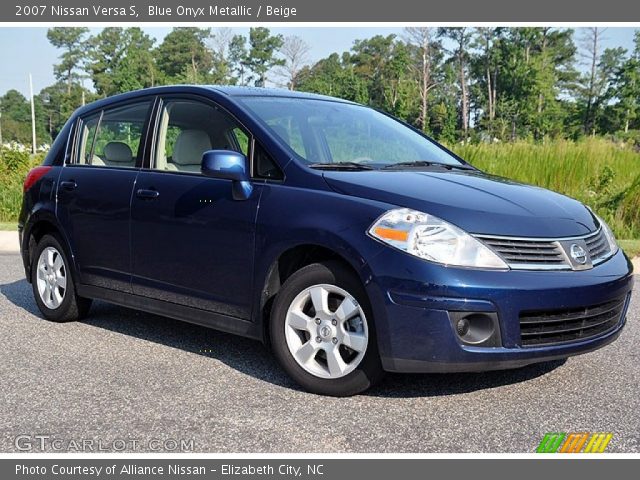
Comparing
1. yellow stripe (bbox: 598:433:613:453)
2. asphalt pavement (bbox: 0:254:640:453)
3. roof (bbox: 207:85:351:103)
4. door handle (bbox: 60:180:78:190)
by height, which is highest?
roof (bbox: 207:85:351:103)

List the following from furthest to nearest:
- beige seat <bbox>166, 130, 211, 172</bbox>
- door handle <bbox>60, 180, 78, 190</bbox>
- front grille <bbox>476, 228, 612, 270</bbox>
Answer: door handle <bbox>60, 180, 78, 190</bbox> → beige seat <bbox>166, 130, 211, 172</bbox> → front grille <bbox>476, 228, 612, 270</bbox>

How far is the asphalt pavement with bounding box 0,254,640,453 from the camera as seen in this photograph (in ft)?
11.4

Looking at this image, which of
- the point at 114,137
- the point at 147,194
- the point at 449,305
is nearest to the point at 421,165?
the point at 449,305

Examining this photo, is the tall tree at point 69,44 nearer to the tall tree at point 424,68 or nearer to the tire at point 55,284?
the tall tree at point 424,68

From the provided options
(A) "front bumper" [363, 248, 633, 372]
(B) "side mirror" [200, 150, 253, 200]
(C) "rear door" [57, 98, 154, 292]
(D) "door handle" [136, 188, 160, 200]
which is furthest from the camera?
(C) "rear door" [57, 98, 154, 292]

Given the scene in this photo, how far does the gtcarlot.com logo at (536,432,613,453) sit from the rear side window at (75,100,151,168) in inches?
127

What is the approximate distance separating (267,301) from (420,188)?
3.51 ft

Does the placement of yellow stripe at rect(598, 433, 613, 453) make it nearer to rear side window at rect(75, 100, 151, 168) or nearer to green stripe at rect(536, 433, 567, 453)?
green stripe at rect(536, 433, 567, 453)

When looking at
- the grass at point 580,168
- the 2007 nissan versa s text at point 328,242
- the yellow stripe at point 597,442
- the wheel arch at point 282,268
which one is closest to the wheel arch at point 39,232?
the 2007 nissan versa s text at point 328,242

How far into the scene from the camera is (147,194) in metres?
5.02

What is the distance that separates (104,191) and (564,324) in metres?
3.21

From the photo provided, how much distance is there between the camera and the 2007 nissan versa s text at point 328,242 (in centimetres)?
376

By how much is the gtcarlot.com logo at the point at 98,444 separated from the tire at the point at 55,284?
2429mm

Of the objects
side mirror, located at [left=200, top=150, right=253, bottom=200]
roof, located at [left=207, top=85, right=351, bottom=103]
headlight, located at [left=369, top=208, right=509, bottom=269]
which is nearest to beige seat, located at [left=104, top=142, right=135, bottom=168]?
roof, located at [left=207, top=85, right=351, bottom=103]
